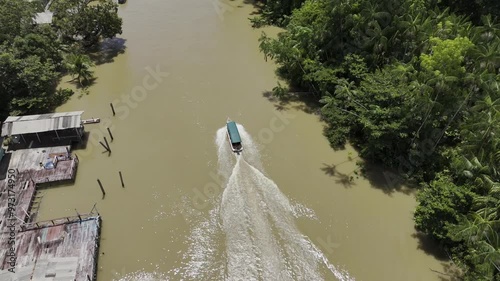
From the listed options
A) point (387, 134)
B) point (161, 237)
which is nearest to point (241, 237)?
point (161, 237)

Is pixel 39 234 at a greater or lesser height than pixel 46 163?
lesser

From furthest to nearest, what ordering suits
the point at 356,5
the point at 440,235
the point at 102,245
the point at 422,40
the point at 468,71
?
1. the point at 356,5
2. the point at 422,40
3. the point at 468,71
4. the point at 102,245
5. the point at 440,235

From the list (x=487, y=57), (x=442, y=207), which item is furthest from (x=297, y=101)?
(x=442, y=207)

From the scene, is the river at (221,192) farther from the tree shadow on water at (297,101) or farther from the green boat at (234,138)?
the green boat at (234,138)

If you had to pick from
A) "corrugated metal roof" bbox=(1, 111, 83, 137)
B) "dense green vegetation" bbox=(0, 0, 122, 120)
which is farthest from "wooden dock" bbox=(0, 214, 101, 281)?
"dense green vegetation" bbox=(0, 0, 122, 120)

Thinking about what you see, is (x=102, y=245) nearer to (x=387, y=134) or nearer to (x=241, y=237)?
(x=241, y=237)

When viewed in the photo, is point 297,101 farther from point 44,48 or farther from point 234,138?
point 44,48
